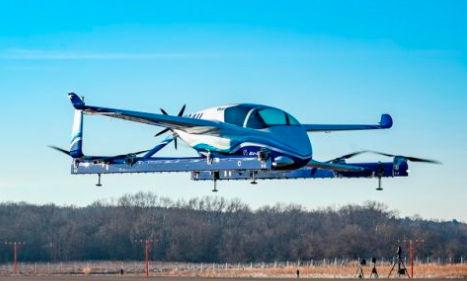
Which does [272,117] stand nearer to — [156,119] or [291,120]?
[291,120]

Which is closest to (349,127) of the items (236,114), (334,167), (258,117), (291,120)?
(334,167)

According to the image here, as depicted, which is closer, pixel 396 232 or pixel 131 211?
pixel 396 232

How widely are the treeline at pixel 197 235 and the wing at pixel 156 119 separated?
8118cm

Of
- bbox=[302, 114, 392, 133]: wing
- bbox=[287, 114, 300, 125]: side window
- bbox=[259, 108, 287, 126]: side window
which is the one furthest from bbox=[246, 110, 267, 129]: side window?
bbox=[302, 114, 392, 133]: wing

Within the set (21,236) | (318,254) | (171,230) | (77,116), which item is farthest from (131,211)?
(77,116)

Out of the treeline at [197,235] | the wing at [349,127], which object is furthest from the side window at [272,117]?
the treeline at [197,235]

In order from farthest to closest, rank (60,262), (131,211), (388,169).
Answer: (131,211)
(60,262)
(388,169)

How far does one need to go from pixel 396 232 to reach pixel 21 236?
52835 millimetres

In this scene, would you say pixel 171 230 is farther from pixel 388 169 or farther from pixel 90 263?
pixel 388 169

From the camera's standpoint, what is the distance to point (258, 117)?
44.3 metres

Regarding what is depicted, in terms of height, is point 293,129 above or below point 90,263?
above

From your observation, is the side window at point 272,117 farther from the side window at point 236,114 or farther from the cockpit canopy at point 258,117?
the side window at point 236,114

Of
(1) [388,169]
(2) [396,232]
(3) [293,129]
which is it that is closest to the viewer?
(3) [293,129]

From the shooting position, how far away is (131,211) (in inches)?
5768
